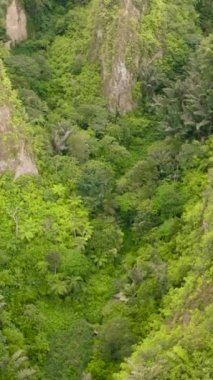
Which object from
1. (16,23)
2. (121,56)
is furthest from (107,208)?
(16,23)

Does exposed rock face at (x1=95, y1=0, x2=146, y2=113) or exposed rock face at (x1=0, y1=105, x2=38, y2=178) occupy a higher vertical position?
exposed rock face at (x1=95, y1=0, x2=146, y2=113)

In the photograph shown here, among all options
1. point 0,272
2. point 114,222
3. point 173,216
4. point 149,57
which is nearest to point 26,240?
point 0,272

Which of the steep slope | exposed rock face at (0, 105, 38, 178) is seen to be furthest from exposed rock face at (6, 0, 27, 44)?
exposed rock face at (0, 105, 38, 178)

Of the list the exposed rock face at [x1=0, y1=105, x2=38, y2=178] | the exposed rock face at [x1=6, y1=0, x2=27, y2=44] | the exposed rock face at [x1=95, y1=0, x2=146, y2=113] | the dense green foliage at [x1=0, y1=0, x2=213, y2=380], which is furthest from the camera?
the exposed rock face at [x1=6, y1=0, x2=27, y2=44]

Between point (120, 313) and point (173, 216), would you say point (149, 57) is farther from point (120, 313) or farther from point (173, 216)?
point (120, 313)

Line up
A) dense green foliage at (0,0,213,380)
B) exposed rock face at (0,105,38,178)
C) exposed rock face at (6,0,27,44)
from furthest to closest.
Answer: exposed rock face at (6,0,27,44) → exposed rock face at (0,105,38,178) → dense green foliage at (0,0,213,380)

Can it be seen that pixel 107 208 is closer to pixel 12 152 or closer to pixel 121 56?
pixel 12 152

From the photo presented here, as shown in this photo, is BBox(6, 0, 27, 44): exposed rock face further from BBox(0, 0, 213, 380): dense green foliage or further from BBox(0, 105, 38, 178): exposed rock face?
BBox(0, 105, 38, 178): exposed rock face
